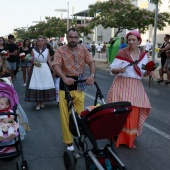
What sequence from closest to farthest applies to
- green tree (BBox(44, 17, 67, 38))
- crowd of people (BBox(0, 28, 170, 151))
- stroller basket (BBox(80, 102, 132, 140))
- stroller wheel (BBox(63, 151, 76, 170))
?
stroller basket (BBox(80, 102, 132, 140)), stroller wheel (BBox(63, 151, 76, 170)), crowd of people (BBox(0, 28, 170, 151)), green tree (BBox(44, 17, 67, 38))

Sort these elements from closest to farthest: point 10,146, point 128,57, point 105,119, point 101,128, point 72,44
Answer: point 105,119, point 101,128, point 10,146, point 72,44, point 128,57

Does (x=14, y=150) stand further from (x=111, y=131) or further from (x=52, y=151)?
(x=111, y=131)

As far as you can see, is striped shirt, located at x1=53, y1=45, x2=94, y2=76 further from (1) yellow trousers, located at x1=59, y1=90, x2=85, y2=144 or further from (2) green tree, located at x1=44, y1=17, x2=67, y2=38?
(2) green tree, located at x1=44, y1=17, x2=67, y2=38

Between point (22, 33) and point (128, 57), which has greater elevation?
point (128, 57)

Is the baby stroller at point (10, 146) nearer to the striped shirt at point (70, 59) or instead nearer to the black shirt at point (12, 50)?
the striped shirt at point (70, 59)

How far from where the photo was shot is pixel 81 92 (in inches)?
175

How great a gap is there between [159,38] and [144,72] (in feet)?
114

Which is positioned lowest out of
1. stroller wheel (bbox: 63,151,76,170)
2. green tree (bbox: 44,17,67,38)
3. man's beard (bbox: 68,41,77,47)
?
stroller wheel (bbox: 63,151,76,170)

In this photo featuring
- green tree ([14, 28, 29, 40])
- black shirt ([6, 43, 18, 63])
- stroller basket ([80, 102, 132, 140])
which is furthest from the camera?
green tree ([14, 28, 29, 40])

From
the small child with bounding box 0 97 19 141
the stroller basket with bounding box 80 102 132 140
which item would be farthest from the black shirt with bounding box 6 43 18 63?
the stroller basket with bounding box 80 102 132 140

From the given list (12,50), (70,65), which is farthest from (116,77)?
(12,50)

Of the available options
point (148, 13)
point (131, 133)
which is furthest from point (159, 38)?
point (131, 133)

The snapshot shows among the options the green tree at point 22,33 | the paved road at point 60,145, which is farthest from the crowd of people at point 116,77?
the green tree at point 22,33

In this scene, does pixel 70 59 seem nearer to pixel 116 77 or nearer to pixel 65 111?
pixel 65 111
